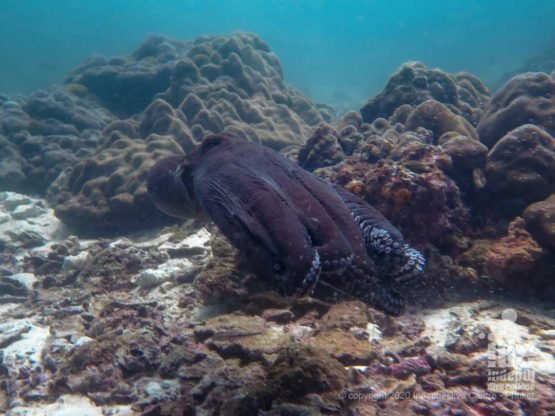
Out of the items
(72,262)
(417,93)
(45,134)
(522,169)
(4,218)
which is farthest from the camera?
(45,134)

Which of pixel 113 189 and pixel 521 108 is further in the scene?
pixel 113 189

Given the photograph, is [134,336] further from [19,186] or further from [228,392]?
[19,186]

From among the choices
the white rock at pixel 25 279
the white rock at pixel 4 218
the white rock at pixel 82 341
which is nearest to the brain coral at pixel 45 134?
the white rock at pixel 4 218

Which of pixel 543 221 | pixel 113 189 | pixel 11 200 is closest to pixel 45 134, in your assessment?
pixel 11 200

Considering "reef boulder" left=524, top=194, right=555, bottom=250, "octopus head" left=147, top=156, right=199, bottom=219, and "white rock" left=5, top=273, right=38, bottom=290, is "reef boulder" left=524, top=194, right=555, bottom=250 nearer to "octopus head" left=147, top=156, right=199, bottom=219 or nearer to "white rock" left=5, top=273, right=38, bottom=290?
"octopus head" left=147, top=156, right=199, bottom=219

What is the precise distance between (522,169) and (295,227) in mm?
4260

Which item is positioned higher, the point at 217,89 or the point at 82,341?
the point at 217,89

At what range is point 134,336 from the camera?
3.95 meters

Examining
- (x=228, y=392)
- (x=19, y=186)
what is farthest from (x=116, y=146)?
(x=228, y=392)

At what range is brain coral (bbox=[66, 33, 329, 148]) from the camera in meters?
12.2

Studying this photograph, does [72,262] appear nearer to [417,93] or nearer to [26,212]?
[26,212]

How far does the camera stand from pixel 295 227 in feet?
10.7

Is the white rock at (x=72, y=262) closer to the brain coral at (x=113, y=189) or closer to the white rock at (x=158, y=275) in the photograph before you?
the white rock at (x=158, y=275)

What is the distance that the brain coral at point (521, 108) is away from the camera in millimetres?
7457
